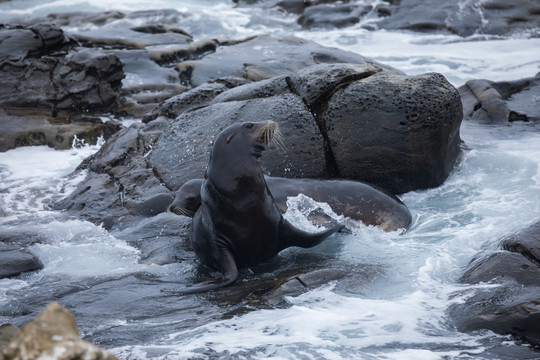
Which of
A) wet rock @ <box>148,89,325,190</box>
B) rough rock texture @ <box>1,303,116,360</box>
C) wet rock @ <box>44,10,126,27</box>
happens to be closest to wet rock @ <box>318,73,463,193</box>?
wet rock @ <box>148,89,325,190</box>

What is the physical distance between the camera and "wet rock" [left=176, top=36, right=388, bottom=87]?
14.0 m

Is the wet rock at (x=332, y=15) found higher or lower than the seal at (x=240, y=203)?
higher

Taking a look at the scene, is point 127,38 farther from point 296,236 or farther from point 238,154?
point 296,236

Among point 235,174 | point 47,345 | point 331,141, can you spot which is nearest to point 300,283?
point 235,174

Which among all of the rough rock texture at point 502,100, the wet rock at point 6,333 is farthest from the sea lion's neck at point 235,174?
the rough rock texture at point 502,100

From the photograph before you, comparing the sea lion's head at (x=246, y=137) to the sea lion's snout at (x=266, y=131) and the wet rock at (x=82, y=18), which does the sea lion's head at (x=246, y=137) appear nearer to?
the sea lion's snout at (x=266, y=131)

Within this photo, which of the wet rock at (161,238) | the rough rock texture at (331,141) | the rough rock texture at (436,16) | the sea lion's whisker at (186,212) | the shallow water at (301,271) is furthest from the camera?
the rough rock texture at (436,16)

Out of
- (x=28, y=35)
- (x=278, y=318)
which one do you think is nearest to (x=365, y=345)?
(x=278, y=318)

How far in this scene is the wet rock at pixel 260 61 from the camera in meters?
14.0

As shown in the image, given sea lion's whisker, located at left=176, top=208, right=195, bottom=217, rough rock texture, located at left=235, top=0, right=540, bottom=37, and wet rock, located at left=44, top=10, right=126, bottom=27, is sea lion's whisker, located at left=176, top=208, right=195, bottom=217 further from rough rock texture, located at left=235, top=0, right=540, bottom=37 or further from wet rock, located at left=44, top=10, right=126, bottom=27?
wet rock, located at left=44, top=10, right=126, bottom=27

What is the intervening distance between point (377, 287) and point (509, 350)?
4.77ft

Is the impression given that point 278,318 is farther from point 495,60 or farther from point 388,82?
point 495,60

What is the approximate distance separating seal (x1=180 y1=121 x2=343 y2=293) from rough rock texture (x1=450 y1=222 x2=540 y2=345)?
6.26 ft

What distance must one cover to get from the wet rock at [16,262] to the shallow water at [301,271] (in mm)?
135
